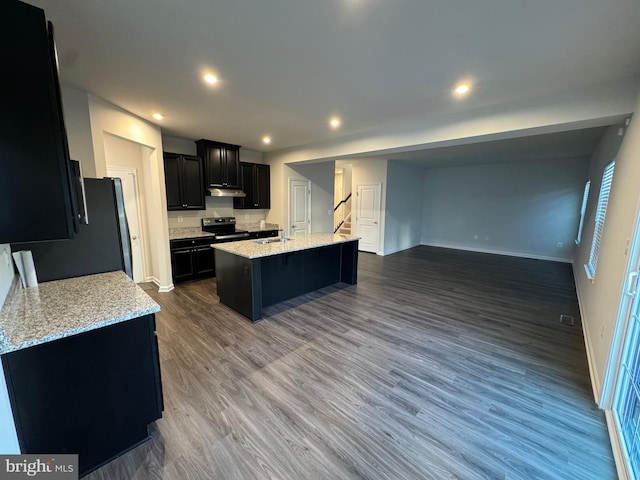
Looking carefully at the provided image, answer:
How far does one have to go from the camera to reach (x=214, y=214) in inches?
222

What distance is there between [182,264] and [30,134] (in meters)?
4.07

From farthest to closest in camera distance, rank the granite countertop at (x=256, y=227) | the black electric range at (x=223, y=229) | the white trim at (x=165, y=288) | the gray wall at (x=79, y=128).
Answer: the granite countertop at (x=256, y=227)
the black electric range at (x=223, y=229)
the white trim at (x=165, y=288)
the gray wall at (x=79, y=128)

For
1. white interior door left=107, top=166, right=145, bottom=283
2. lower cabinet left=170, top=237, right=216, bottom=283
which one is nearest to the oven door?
lower cabinet left=170, top=237, right=216, bottom=283

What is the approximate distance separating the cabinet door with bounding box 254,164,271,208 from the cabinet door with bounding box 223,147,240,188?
1.77 feet

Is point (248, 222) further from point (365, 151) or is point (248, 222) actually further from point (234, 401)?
point (234, 401)

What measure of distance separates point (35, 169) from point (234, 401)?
1886 mm

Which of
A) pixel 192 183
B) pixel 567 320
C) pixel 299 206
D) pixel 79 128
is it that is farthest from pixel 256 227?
pixel 567 320

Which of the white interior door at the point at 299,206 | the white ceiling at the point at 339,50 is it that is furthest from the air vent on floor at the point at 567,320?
the white interior door at the point at 299,206

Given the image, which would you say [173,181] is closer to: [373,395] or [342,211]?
[373,395]

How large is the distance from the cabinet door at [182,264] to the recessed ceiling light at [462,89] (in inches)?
185

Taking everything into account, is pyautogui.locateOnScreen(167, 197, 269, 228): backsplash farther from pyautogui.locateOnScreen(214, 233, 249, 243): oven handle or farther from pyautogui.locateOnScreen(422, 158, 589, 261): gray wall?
pyautogui.locateOnScreen(422, 158, 589, 261): gray wall

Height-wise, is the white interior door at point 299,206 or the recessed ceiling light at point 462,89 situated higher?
the recessed ceiling light at point 462,89

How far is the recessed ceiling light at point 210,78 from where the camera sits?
8.03ft

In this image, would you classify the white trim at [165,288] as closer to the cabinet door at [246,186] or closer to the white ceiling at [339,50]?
the cabinet door at [246,186]
